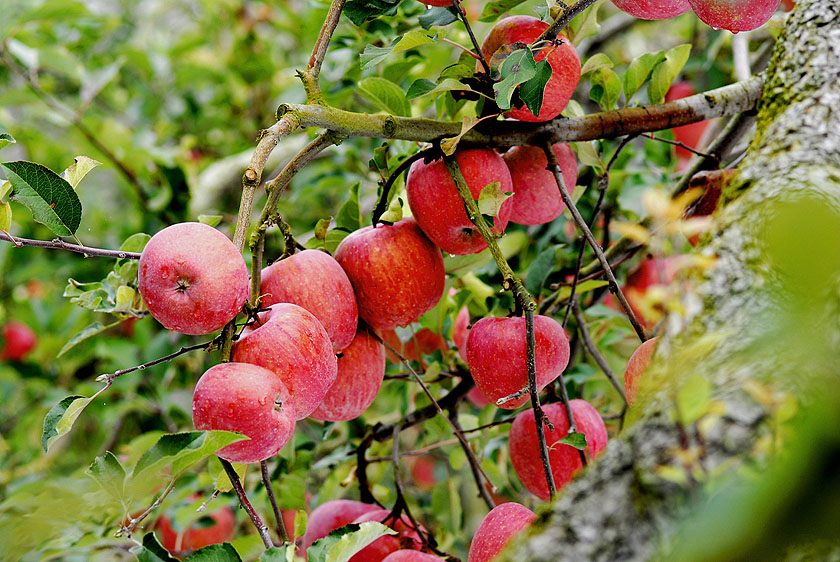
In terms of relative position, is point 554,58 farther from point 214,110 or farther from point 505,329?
point 214,110

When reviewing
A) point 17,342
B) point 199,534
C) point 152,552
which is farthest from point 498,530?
point 17,342

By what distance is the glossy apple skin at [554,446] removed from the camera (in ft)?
2.81

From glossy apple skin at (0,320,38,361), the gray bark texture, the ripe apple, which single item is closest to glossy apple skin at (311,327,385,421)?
the gray bark texture

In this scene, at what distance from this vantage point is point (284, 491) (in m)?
1.10

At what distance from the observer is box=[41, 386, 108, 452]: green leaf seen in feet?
2.13

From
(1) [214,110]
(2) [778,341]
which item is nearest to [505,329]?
(2) [778,341]

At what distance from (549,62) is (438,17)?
15 centimetres

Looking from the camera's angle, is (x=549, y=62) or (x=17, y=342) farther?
(x=17, y=342)

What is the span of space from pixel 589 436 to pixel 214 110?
1.89m

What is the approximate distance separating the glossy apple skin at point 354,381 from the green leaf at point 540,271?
277 mm

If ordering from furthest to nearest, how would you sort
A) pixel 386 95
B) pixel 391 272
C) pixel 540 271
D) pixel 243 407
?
pixel 540 271, pixel 386 95, pixel 391 272, pixel 243 407

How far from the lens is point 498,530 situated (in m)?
0.71

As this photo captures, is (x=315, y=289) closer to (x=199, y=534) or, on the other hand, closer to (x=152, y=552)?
(x=152, y=552)

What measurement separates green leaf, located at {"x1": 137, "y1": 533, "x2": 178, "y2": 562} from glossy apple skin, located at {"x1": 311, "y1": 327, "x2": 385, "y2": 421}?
0.23m
